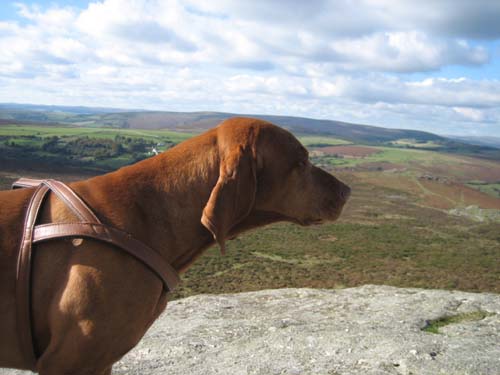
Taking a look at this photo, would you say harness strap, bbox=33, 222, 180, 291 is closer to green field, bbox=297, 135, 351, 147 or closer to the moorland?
the moorland

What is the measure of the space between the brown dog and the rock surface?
2.94 metres

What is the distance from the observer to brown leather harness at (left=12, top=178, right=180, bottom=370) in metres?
2.53

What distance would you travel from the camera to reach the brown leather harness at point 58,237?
253 cm

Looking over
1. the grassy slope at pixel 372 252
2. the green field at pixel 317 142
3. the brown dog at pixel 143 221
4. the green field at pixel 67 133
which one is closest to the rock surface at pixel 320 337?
the brown dog at pixel 143 221

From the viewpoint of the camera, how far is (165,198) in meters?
3.04

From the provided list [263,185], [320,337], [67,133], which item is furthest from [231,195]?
[67,133]

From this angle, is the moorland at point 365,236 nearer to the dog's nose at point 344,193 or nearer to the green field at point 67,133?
the dog's nose at point 344,193

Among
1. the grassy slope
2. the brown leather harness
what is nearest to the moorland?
the grassy slope

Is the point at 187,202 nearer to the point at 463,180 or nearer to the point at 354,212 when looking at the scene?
the point at 354,212

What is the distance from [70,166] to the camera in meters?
79.5

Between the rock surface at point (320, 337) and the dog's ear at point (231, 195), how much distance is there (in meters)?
3.16

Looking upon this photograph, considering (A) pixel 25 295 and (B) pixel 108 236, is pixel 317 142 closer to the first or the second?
(B) pixel 108 236

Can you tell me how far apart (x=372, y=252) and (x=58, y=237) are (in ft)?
111

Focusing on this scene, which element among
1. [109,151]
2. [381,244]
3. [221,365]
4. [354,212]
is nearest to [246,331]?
[221,365]
